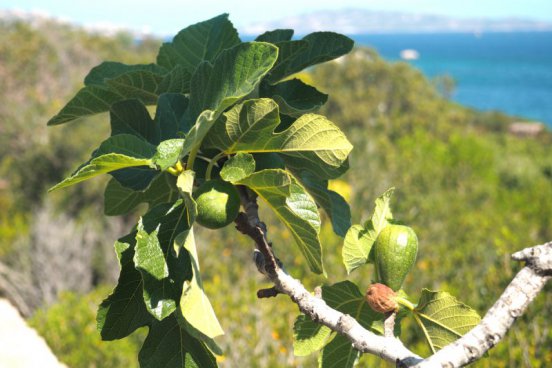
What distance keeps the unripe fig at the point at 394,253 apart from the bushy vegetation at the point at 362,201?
2356 mm

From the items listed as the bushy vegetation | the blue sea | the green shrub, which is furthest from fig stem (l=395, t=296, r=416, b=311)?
the blue sea

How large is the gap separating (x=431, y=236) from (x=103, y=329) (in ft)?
20.3

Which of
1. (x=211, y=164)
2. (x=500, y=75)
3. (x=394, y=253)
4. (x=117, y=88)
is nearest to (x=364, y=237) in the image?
(x=394, y=253)

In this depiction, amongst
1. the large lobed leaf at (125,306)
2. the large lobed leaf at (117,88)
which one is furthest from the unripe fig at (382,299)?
the large lobed leaf at (117,88)

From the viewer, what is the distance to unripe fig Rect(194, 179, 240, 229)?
89cm

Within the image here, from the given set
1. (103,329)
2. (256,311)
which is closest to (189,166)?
(103,329)

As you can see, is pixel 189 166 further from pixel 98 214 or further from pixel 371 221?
pixel 98 214

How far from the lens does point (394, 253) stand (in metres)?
0.94

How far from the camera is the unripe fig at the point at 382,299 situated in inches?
36.7

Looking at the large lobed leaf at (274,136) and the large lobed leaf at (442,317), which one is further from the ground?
the large lobed leaf at (274,136)

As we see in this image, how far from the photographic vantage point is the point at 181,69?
1.02m

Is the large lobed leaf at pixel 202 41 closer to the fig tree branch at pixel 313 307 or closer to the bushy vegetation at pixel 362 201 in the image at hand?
the fig tree branch at pixel 313 307

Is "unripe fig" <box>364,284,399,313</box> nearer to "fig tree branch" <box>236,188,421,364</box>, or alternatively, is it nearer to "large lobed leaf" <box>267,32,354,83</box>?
"fig tree branch" <box>236,188,421,364</box>

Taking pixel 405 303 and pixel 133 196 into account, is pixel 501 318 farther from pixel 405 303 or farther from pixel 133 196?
pixel 133 196
